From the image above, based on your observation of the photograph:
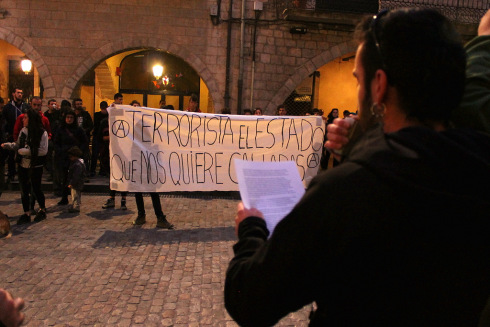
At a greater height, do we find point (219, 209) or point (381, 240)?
point (381, 240)

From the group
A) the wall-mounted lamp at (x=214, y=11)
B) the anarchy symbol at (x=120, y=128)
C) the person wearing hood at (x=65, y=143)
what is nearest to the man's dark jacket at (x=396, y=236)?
the anarchy symbol at (x=120, y=128)

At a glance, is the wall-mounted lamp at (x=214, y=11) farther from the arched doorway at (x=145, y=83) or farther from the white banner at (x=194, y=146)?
the white banner at (x=194, y=146)

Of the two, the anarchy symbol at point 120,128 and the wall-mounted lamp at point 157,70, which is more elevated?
the wall-mounted lamp at point 157,70

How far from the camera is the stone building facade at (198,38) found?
1301 cm

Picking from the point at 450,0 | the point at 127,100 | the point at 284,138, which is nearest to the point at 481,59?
the point at 284,138

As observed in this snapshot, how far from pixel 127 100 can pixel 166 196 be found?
27.2 ft

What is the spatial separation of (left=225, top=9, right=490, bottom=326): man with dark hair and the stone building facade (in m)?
12.7

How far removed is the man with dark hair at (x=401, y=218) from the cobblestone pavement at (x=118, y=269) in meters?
2.88

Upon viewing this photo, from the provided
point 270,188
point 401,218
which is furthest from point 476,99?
point 270,188

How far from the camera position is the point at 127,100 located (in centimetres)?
1658

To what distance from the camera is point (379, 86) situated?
3.67 feet

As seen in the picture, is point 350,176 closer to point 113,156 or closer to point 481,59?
point 481,59

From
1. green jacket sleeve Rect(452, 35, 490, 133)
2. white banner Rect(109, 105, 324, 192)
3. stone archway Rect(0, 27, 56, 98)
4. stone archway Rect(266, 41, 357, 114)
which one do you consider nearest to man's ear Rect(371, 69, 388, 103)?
green jacket sleeve Rect(452, 35, 490, 133)

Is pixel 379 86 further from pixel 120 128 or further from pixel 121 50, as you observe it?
pixel 121 50
